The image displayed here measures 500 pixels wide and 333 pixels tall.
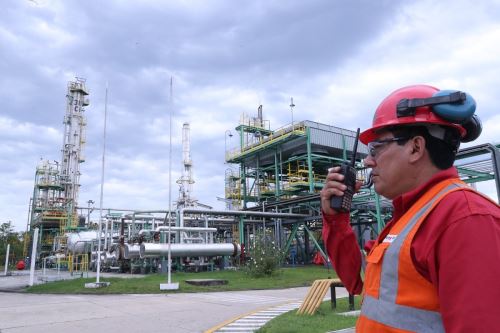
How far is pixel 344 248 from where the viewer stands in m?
2.25

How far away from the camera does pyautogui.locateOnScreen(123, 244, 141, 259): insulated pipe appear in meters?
25.1

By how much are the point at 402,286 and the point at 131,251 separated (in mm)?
25314

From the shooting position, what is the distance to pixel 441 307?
1.31m

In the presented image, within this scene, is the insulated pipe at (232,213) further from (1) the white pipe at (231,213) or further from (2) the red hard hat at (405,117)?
(2) the red hard hat at (405,117)

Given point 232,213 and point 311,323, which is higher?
point 232,213

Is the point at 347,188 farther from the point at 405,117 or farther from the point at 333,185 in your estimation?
the point at 405,117

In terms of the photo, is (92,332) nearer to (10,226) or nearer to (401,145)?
(401,145)

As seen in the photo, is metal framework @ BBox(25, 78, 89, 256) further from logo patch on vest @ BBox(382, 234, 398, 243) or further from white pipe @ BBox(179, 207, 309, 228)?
logo patch on vest @ BBox(382, 234, 398, 243)

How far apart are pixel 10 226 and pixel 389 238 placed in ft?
205

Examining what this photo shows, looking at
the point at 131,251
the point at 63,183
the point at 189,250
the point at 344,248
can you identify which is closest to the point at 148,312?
the point at 344,248

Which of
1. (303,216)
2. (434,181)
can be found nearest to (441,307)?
(434,181)

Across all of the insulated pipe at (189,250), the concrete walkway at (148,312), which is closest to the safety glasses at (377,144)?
the concrete walkway at (148,312)

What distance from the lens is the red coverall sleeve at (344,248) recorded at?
2.21 meters

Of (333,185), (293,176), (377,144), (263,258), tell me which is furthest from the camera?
(293,176)
